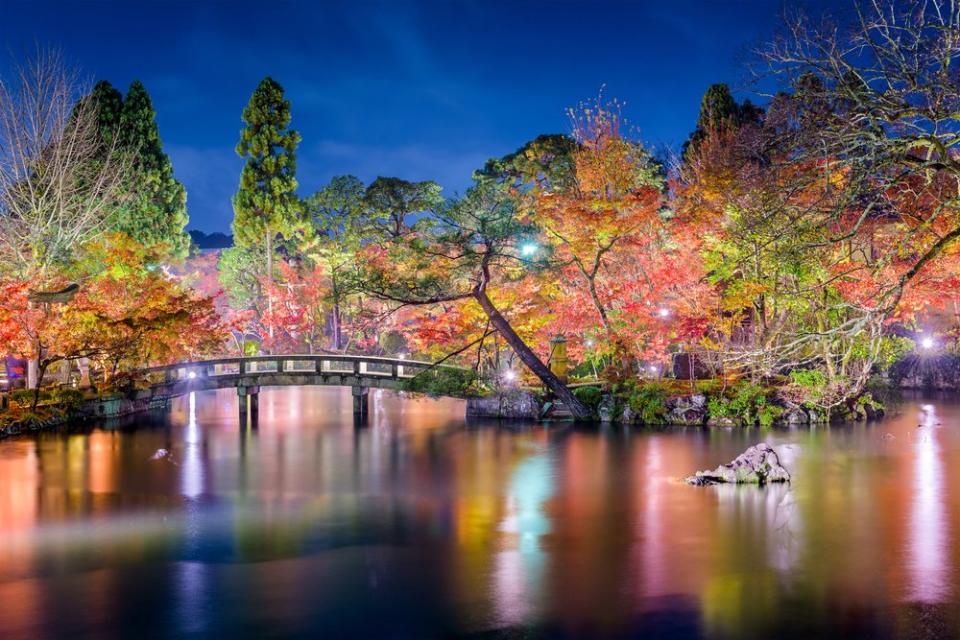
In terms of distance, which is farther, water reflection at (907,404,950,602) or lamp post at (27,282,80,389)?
lamp post at (27,282,80,389)

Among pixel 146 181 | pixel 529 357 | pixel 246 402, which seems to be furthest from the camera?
pixel 146 181

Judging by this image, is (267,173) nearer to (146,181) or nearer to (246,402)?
(146,181)

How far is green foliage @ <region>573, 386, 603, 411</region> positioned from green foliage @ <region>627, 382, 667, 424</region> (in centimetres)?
105

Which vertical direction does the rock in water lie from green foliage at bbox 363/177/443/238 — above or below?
below

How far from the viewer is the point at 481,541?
12.2 m

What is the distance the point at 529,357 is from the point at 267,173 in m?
21.6

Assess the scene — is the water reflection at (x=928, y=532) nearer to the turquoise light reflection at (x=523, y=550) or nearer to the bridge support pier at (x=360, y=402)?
the turquoise light reflection at (x=523, y=550)

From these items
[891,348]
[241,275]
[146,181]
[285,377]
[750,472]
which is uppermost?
[146,181]

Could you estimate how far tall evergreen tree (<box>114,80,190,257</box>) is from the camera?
119 ft

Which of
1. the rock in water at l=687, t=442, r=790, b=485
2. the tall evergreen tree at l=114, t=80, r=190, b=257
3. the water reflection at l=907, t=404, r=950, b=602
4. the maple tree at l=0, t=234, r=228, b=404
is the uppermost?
the tall evergreen tree at l=114, t=80, r=190, b=257

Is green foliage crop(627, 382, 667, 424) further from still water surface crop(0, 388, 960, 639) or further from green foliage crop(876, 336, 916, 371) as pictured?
green foliage crop(876, 336, 916, 371)

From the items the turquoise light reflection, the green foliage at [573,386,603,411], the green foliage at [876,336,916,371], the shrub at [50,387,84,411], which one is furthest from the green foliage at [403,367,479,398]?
the green foliage at [876,336,916,371]

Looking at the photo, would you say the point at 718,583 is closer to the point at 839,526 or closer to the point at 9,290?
the point at 839,526

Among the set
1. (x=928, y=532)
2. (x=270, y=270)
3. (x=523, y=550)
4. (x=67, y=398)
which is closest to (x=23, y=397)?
(x=67, y=398)
